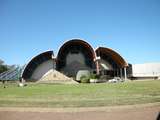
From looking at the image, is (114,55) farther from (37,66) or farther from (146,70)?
(37,66)

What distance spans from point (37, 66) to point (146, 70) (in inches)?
1258

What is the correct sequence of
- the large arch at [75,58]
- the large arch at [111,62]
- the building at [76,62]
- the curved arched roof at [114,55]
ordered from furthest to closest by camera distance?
the large arch at [111,62]
the curved arched roof at [114,55]
the large arch at [75,58]
the building at [76,62]

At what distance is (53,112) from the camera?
13.1 meters

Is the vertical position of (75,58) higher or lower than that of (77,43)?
lower

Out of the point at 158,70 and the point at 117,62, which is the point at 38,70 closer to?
the point at 117,62

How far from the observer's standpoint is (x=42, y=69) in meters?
74.8

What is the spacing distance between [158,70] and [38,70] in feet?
114

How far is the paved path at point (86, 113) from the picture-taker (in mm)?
11555

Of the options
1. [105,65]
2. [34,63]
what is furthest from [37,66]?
[105,65]

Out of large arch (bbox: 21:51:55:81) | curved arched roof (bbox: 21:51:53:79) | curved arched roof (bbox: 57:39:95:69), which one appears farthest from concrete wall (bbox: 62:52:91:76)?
curved arched roof (bbox: 21:51:53:79)

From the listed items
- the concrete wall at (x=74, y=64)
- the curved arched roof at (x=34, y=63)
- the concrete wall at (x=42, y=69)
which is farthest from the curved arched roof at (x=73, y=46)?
the concrete wall at (x=42, y=69)

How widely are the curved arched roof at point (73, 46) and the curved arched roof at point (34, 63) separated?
12.2 ft

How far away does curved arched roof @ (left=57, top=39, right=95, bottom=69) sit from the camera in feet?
224

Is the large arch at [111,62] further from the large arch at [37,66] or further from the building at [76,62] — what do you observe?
the large arch at [37,66]
